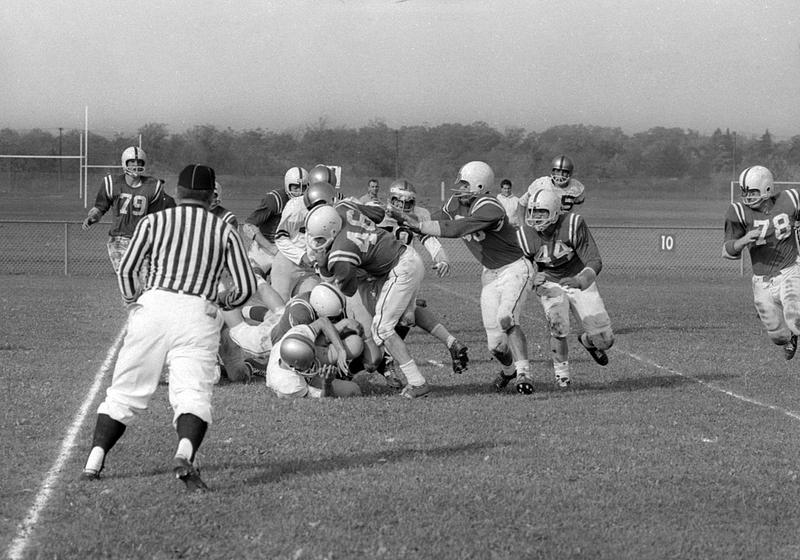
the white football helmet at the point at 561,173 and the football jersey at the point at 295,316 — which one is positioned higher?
the white football helmet at the point at 561,173

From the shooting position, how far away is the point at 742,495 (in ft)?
22.3

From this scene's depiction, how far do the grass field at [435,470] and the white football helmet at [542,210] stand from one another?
1548 mm

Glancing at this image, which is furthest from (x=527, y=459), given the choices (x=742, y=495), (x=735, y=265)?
(x=735, y=265)

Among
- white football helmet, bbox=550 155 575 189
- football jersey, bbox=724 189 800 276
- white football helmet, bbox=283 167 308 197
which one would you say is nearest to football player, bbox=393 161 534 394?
white football helmet, bbox=550 155 575 189

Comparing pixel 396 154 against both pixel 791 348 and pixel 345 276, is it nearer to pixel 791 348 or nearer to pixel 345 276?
pixel 791 348

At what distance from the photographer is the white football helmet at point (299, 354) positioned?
31.9 ft

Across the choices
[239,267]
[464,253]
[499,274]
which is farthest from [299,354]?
[464,253]

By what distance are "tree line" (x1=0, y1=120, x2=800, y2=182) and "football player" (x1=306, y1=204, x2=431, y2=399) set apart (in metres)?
35.4

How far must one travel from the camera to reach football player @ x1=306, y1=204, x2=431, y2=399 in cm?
989

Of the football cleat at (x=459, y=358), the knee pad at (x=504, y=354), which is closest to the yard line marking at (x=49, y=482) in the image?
the football cleat at (x=459, y=358)

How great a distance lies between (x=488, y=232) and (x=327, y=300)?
5.73ft

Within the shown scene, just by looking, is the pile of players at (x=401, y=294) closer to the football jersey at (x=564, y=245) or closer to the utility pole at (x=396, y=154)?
the football jersey at (x=564, y=245)

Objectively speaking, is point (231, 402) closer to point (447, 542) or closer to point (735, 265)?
point (447, 542)

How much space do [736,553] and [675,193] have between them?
49329 mm
